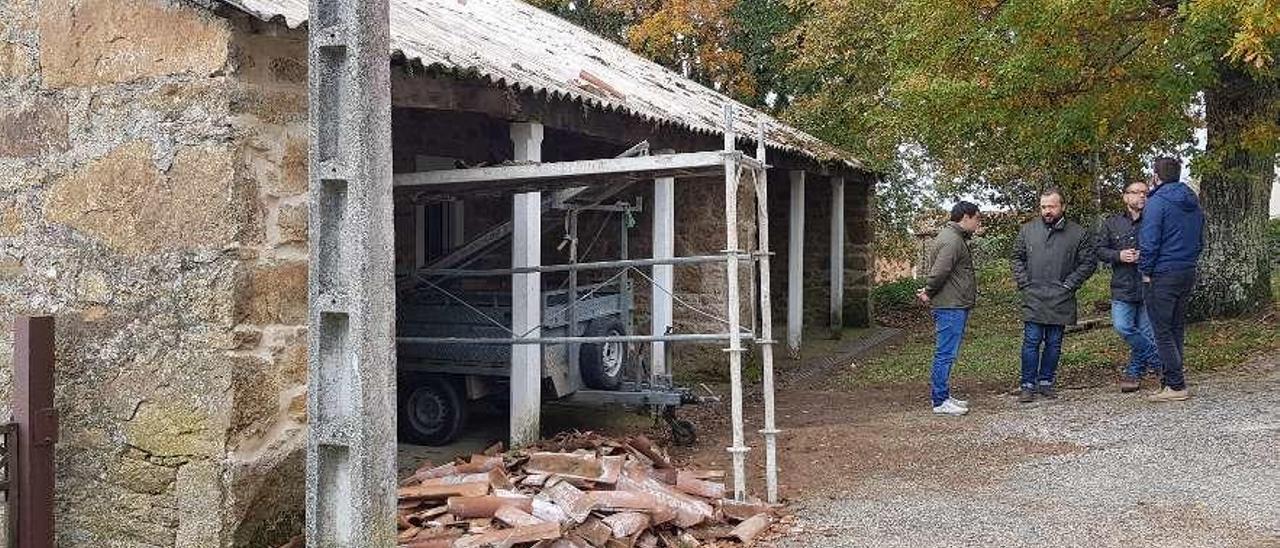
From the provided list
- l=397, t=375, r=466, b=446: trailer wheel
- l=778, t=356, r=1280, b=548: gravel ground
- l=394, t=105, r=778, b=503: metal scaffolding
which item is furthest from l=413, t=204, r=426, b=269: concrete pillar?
l=778, t=356, r=1280, b=548: gravel ground

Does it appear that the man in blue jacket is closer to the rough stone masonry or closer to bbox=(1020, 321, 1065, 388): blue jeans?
bbox=(1020, 321, 1065, 388): blue jeans

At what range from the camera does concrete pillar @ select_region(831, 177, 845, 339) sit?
14.9 meters

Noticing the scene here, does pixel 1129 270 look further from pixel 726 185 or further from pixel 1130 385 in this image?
pixel 726 185

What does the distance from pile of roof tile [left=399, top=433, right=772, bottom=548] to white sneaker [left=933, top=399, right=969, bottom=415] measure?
2741mm

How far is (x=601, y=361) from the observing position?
7.88m

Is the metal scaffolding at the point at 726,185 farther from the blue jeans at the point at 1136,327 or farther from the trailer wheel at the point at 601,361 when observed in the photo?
the blue jeans at the point at 1136,327

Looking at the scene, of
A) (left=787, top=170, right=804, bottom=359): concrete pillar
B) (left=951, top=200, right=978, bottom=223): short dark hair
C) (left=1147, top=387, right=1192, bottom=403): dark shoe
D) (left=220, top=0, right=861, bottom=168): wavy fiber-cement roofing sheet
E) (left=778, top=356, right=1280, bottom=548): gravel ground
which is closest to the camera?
(left=778, top=356, right=1280, bottom=548): gravel ground

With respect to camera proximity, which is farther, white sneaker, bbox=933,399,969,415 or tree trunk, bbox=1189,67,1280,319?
tree trunk, bbox=1189,67,1280,319

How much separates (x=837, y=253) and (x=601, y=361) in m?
7.80

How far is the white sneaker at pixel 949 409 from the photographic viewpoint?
8.10 m

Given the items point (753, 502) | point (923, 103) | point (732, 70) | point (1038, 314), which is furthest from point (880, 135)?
point (753, 502)

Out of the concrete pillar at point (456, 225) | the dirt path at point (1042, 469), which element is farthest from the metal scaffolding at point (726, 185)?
the concrete pillar at point (456, 225)

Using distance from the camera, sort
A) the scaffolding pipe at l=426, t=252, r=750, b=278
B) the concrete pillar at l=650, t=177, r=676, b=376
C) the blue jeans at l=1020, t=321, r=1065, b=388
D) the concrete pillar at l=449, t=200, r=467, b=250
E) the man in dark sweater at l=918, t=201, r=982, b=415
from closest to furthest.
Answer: the scaffolding pipe at l=426, t=252, r=750, b=278
the man in dark sweater at l=918, t=201, r=982, b=415
the blue jeans at l=1020, t=321, r=1065, b=388
the concrete pillar at l=650, t=177, r=676, b=376
the concrete pillar at l=449, t=200, r=467, b=250

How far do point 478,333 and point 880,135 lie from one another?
29.2ft
